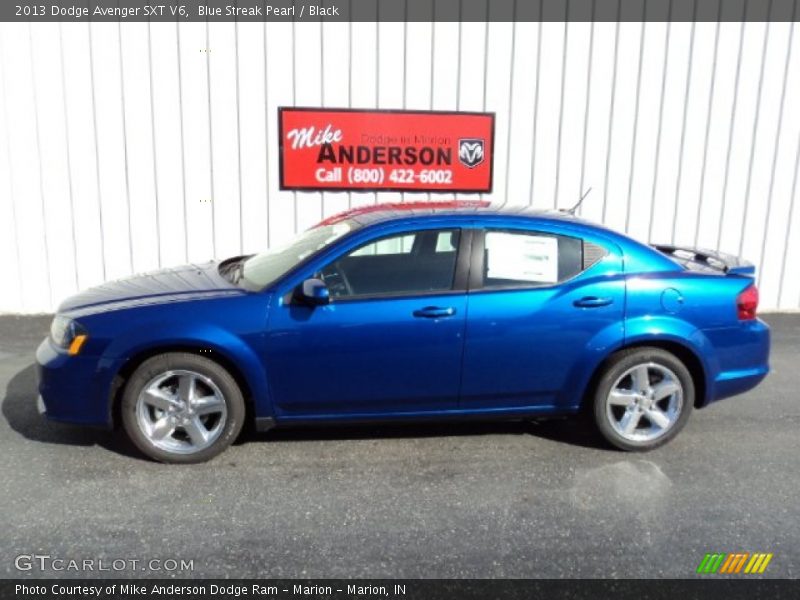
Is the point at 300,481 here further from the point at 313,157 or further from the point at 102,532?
the point at 313,157

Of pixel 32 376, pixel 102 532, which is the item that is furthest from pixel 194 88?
pixel 102 532

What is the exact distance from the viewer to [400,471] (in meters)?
4.03

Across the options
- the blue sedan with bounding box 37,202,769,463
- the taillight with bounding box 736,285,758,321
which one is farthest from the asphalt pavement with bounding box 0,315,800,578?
the taillight with bounding box 736,285,758,321

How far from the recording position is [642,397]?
427 cm

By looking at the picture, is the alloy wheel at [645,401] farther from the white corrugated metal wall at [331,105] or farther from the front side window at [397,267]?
the white corrugated metal wall at [331,105]

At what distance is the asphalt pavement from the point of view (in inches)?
125

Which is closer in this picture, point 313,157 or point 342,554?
point 342,554

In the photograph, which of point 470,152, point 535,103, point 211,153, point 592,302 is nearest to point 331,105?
point 211,153

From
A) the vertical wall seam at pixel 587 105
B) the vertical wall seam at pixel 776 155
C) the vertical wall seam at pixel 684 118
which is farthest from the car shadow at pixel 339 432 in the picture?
the vertical wall seam at pixel 776 155

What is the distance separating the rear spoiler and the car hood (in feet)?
9.50

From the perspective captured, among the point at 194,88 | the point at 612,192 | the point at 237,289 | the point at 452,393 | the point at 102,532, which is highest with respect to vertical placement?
the point at 194,88
